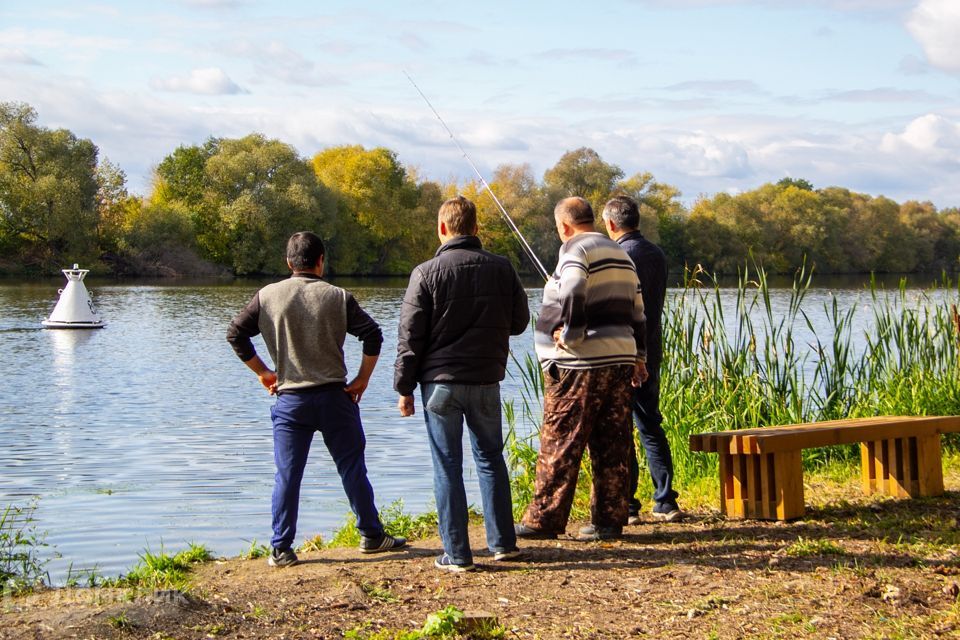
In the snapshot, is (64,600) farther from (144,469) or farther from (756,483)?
(144,469)

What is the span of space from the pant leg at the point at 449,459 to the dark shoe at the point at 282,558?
81 centimetres

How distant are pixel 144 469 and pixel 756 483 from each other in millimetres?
7142

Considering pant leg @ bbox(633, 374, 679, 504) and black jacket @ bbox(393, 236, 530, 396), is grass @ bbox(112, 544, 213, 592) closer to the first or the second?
black jacket @ bbox(393, 236, 530, 396)

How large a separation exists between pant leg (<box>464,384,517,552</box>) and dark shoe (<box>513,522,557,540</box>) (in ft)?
1.15

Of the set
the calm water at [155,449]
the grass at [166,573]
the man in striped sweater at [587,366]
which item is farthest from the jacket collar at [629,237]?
the calm water at [155,449]

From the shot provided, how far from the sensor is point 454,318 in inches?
210

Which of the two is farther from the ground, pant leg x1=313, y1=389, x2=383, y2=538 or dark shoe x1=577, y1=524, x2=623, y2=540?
pant leg x1=313, y1=389, x2=383, y2=538

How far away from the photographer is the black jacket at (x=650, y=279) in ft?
20.3

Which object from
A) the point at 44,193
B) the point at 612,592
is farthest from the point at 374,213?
the point at 612,592

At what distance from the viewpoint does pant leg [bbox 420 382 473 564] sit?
5.38 metres

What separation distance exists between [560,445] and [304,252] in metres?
1.58

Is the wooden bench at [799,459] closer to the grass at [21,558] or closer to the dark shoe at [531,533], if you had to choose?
the dark shoe at [531,533]

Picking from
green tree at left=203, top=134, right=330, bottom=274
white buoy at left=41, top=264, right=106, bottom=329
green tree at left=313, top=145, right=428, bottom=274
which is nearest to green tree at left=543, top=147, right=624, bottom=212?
green tree at left=313, top=145, right=428, bottom=274

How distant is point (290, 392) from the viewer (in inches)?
223
